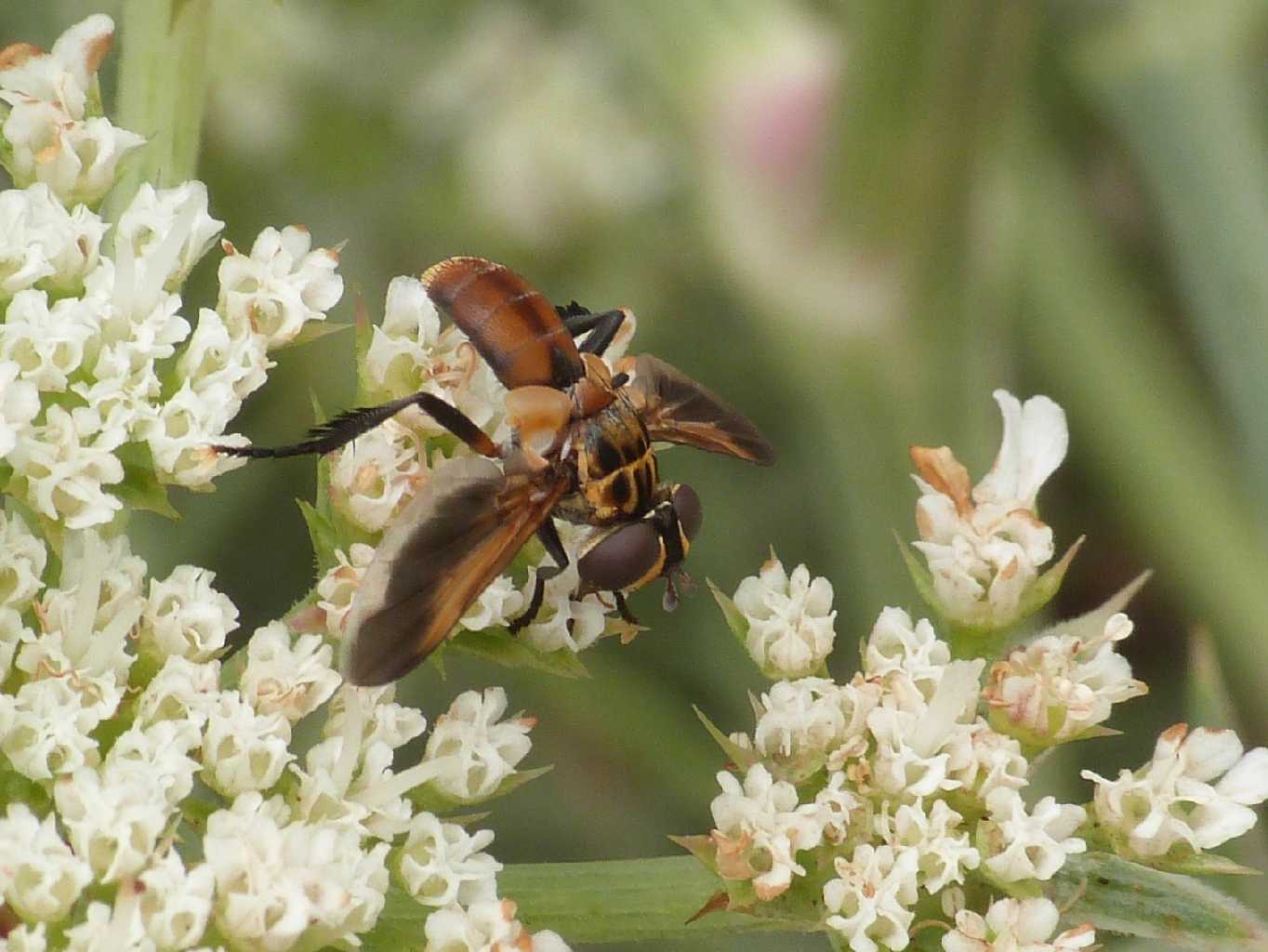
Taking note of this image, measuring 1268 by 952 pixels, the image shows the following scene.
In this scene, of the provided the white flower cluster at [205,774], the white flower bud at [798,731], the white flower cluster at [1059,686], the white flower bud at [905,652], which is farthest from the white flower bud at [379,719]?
the white flower cluster at [1059,686]

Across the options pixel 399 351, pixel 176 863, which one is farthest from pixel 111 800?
pixel 399 351

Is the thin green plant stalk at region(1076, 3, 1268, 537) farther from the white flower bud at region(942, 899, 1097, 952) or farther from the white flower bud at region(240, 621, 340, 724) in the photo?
the white flower bud at region(240, 621, 340, 724)

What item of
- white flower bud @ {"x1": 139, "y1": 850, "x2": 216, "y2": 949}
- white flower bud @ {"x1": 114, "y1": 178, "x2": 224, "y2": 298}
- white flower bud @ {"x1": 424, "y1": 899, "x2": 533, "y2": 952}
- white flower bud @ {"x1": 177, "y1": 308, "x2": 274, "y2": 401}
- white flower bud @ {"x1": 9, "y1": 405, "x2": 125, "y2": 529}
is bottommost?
white flower bud @ {"x1": 424, "y1": 899, "x2": 533, "y2": 952}

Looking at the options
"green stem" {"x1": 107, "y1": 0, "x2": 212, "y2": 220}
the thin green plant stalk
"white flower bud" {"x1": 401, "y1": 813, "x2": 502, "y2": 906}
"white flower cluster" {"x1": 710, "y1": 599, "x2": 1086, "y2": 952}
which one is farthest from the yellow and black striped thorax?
the thin green plant stalk

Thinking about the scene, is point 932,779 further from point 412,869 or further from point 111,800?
point 111,800

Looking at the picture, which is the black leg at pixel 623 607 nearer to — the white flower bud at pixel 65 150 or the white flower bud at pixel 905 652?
the white flower bud at pixel 905 652

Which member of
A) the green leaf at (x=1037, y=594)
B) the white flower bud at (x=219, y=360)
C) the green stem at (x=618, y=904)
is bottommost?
the green stem at (x=618, y=904)

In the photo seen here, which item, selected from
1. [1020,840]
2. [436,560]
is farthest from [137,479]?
[1020,840]

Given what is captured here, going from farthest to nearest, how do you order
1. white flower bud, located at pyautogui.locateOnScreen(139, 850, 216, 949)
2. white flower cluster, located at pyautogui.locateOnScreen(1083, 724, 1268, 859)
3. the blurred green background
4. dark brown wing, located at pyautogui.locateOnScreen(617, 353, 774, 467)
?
the blurred green background
dark brown wing, located at pyautogui.locateOnScreen(617, 353, 774, 467)
white flower cluster, located at pyautogui.locateOnScreen(1083, 724, 1268, 859)
white flower bud, located at pyautogui.locateOnScreen(139, 850, 216, 949)
